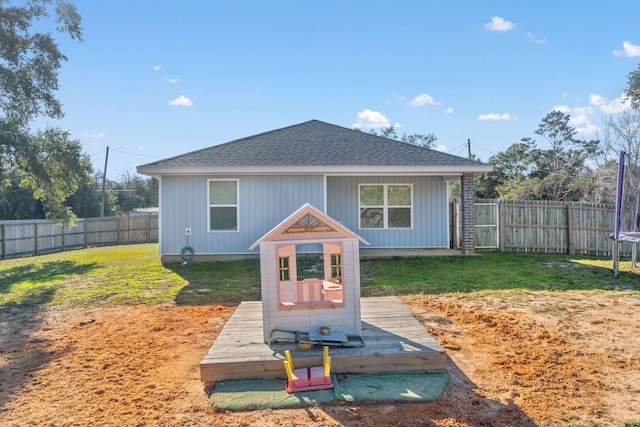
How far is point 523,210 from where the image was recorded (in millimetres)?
12984

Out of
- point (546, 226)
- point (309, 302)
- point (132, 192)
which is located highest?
point (132, 192)

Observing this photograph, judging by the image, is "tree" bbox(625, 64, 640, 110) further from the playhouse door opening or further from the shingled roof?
the playhouse door opening

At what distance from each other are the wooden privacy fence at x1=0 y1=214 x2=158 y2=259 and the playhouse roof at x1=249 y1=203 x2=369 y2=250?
1694 cm

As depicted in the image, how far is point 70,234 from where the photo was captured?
61.1 feet

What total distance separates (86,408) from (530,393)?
383cm

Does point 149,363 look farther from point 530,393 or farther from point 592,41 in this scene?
point 592,41

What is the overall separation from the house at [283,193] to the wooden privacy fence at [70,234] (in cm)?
973

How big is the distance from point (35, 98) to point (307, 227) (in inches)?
608

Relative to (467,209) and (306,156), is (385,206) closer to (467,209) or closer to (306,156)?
(467,209)

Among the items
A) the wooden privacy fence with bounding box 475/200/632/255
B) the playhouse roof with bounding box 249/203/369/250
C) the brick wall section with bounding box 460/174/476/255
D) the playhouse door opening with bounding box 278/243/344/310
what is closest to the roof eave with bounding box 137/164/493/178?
the brick wall section with bounding box 460/174/476/255

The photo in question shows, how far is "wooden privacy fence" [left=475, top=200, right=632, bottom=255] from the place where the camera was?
1257 centimetres

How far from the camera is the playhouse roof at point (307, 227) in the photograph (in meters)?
3.97

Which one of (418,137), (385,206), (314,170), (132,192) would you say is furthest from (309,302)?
(418,137)

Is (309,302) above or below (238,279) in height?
above
